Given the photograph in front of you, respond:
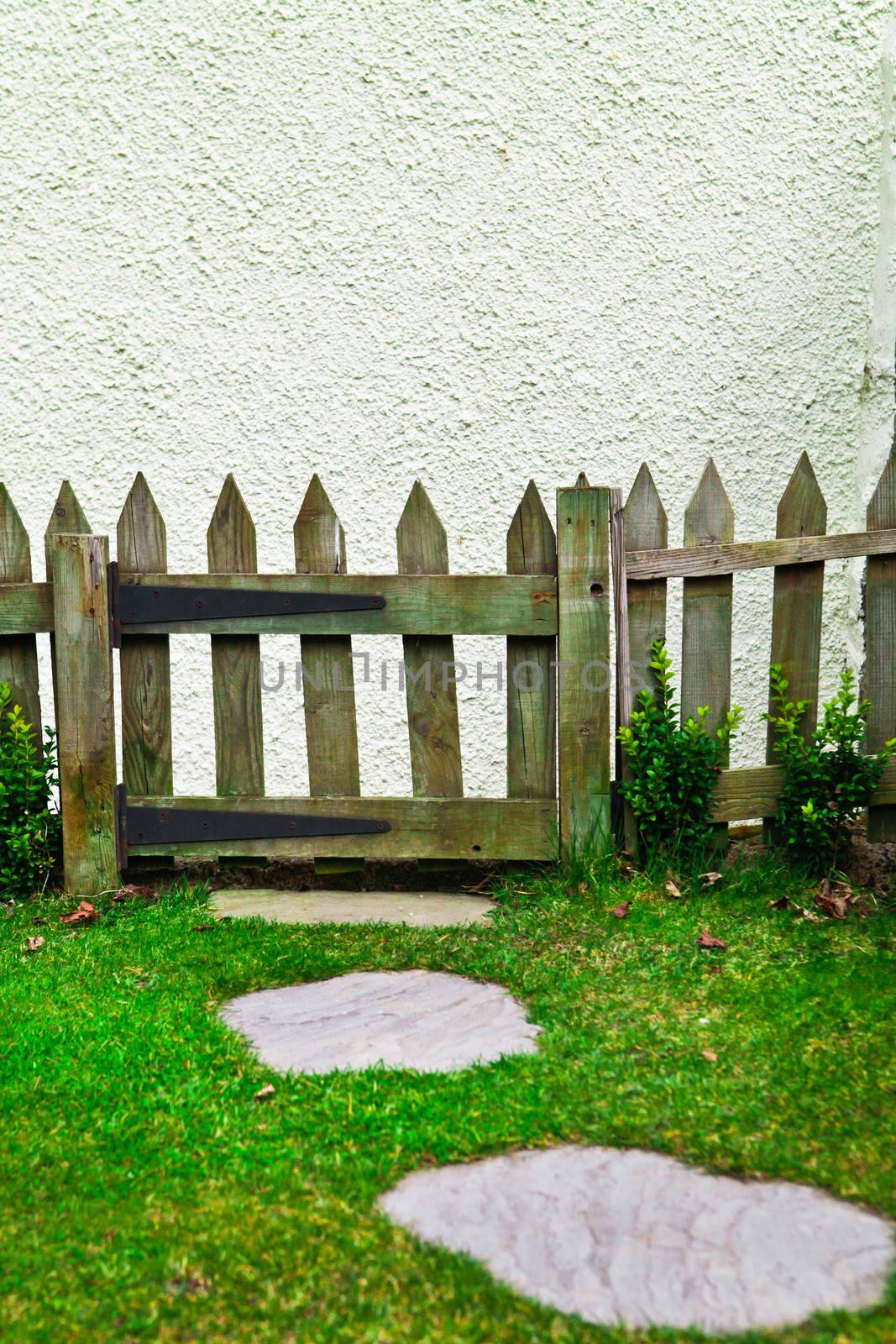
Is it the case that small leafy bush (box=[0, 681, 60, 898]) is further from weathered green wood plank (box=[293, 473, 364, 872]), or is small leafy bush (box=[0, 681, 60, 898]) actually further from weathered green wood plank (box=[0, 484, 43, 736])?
weathered green wood plank (box=[293, 473, 364, 872])

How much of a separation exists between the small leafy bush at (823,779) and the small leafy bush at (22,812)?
2.45m

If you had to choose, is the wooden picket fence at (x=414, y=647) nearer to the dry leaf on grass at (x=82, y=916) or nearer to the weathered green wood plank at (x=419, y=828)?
the weathered green wood plank at (x=419, y=828)

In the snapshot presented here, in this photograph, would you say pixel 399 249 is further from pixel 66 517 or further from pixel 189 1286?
pixel 189 1286

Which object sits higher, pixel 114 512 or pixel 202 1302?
pixel 114 512

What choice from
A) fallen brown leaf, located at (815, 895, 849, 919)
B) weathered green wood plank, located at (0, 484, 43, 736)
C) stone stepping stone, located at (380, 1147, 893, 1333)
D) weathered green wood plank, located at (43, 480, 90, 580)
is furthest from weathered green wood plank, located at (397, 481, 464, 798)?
stone stepping stone, located at (380, 1147, 893, 1333)

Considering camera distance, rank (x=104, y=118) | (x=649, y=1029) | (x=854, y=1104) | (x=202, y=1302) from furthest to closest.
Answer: (x=104, y=118), (x=649, y=1029), (x=854, y=1104), (x=202, y=1302)

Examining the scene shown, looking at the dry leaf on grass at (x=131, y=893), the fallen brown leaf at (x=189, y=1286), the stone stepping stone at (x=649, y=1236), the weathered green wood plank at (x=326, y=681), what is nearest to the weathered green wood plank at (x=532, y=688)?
the weathered green wood plank at (x=326, y=681)

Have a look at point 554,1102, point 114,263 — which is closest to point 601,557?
point 554,1102

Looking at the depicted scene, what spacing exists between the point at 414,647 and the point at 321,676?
1.09 ft

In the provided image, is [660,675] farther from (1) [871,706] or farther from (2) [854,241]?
(2) [854,241]

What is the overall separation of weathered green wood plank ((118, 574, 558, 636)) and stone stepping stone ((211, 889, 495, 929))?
2.96 ft

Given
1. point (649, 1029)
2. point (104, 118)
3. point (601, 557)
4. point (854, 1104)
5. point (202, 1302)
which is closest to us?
point (202, 1302)

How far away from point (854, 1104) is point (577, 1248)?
28.9 inches

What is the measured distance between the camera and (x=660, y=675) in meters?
3.42
